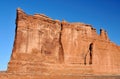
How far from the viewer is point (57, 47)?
141 feet

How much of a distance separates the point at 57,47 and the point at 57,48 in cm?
18

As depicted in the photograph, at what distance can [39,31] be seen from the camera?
40.2 m

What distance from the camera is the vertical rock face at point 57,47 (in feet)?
125

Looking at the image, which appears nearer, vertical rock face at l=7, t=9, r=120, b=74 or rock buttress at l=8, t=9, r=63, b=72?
rock buttress at l=8, t=9, r=63, b=72

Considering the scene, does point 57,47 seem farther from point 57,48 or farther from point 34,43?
point 34,43

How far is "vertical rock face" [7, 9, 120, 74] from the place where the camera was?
38.0 metres

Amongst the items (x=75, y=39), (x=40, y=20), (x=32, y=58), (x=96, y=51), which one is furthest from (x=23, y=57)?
(x=96, y=51)

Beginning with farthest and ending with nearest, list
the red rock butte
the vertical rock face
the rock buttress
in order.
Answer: the vertical rock face → the red rock butte → the rock buttress

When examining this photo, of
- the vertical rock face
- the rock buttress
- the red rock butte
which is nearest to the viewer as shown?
the rock buttress

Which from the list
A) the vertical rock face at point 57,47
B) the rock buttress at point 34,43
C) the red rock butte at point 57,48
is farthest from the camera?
the vertical rock face at point 57,47

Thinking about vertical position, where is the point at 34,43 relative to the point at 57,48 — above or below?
above

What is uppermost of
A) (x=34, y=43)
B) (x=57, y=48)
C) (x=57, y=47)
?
(x=34, y=43)

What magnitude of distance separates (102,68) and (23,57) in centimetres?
1838

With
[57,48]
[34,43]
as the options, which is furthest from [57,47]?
[34,43]
